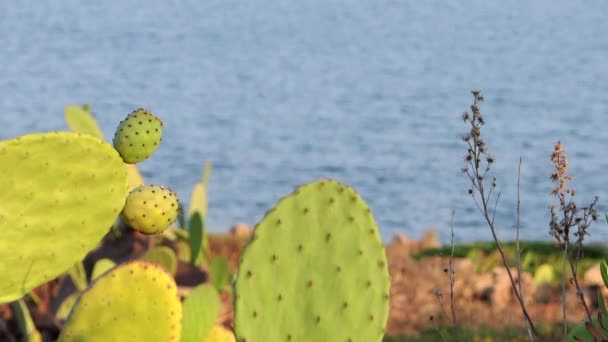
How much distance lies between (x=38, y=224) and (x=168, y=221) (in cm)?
56

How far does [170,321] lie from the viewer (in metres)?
2.41

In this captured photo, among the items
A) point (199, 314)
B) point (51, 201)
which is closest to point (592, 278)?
point (199, 314)

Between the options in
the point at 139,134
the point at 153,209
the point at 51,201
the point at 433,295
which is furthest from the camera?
the point at 433,295

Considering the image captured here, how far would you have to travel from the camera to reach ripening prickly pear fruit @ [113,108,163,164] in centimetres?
192

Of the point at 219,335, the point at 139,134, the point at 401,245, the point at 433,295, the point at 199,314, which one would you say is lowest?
the point at 401,245

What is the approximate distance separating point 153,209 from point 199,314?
44.0 inches

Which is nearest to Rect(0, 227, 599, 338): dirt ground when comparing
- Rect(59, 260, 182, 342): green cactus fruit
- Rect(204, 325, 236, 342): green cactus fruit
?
Rect(204, 325, 236, 342): green cactus fruit

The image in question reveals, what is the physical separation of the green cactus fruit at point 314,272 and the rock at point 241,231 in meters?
7.78

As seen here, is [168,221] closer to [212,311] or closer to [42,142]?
[42,142]

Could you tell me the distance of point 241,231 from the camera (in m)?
10.8

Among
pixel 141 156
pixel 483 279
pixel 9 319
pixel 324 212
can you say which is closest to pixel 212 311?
pixel 324 212

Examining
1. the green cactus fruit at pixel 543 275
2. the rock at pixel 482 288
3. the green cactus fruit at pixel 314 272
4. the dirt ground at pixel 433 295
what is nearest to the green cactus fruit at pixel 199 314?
the green cactus fruit at pixel 314 272

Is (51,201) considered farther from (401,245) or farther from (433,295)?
(401,245)

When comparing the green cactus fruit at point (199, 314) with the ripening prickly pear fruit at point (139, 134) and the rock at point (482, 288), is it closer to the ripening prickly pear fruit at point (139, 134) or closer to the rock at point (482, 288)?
the ripening prickly pear fruit at point (139, 134)
